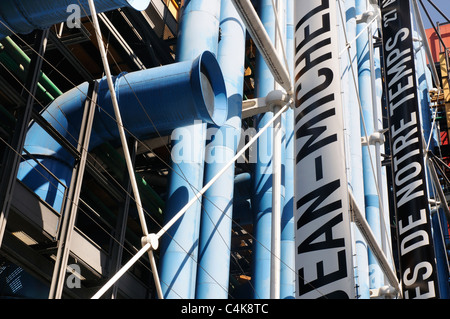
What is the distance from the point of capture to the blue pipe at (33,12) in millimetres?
7636

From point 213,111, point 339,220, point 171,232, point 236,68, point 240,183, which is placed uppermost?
point 236,68

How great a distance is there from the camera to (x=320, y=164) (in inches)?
189

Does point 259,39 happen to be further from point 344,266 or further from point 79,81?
point 79,81

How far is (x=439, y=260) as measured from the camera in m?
21.1

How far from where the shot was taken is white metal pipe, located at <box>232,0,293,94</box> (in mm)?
6395

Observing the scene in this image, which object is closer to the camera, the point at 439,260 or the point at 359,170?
the point at 359,170

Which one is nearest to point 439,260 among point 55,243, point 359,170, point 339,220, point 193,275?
point 359,170

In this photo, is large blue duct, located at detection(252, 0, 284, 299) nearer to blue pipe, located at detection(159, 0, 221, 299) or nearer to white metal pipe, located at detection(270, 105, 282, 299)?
blue pipe, located at detection(159, 0, 221, 299)

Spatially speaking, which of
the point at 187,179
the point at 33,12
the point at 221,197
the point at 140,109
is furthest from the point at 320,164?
the point at 221,197

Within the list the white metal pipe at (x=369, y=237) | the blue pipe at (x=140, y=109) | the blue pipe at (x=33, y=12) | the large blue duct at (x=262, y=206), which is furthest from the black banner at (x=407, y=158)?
the blue pipe at (x=33, y=12)

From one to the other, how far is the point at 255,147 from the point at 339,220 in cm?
989

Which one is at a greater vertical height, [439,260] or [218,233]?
[439,260]

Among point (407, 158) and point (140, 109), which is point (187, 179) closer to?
point (140, 109)
